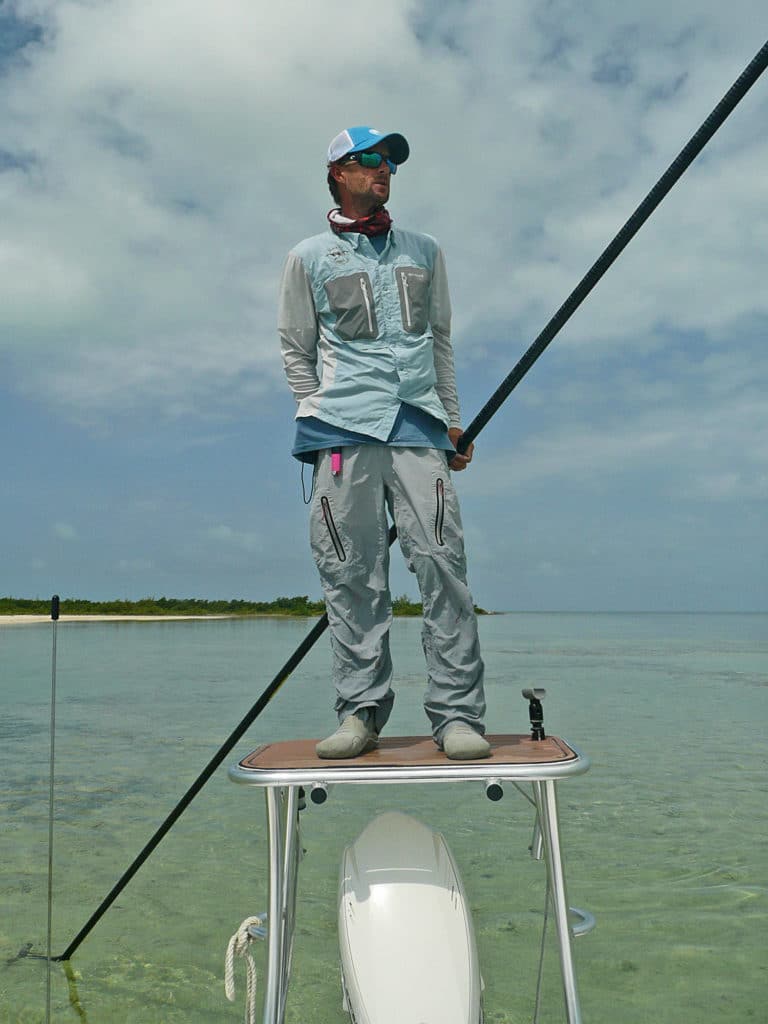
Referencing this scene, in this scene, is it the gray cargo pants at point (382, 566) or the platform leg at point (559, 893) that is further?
the gray cargo pants at point (382, 566)

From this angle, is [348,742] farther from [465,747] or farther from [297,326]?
[297,326]

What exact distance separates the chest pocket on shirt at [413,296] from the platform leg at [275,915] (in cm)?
127

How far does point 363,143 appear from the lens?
2480 millimetres

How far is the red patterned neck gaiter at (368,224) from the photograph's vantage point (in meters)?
2.51

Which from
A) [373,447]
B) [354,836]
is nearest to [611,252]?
[373,447]

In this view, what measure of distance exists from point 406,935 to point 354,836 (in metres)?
3.32

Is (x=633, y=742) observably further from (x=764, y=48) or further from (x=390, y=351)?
(x=764, y=48)

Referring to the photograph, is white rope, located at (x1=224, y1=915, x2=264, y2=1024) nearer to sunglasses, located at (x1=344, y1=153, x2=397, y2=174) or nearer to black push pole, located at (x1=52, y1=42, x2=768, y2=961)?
black push pole, located at (x1=52, y1=42, x2=768, y2=961)

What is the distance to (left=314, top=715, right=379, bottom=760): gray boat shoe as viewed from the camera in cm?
199

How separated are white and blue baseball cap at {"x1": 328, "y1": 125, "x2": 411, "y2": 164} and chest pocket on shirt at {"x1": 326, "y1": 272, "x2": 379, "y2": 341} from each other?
37 cm

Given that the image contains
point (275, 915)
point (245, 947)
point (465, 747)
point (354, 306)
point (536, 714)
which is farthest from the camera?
point (354, 306)

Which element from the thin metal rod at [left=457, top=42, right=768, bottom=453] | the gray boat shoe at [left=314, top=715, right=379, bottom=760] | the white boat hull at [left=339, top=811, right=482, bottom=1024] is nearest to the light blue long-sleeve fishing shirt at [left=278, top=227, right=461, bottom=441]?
the thin metal rod at [left=457, top=42, right=768, bottom=453]

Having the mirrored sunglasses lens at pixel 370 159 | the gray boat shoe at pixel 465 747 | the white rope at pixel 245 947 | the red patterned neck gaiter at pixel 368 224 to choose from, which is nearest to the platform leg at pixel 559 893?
the gray boat shoe at pixel 465 747

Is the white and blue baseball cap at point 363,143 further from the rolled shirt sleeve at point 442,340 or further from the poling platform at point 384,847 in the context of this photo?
the poling platform at point 384,847
